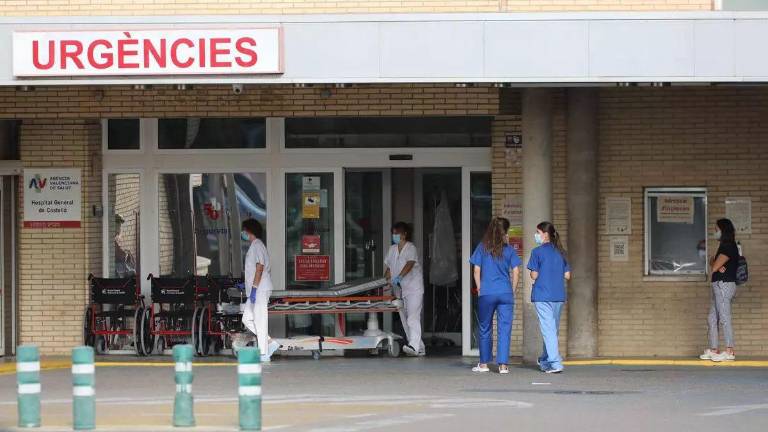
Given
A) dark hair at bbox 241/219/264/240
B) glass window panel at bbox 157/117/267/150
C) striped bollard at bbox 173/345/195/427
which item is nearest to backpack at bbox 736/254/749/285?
dark hair at bbox 241/219/264/240

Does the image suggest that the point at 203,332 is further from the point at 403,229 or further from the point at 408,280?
the point at 403,229

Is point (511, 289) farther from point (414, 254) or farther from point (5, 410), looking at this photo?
point (5, 410)

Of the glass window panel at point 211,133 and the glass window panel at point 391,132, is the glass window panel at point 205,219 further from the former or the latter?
the glass window panel at point 391,132

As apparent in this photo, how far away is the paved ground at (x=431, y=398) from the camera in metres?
12.2

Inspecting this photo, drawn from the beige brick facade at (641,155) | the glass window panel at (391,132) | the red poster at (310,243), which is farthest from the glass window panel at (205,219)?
the beige brick facade at (641,155)

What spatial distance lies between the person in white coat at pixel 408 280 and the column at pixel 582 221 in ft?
6.33

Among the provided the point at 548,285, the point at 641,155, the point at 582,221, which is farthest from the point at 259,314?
the point at 641,155

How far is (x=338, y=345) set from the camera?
18344 mm

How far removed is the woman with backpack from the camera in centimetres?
1727

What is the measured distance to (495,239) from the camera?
16.3 meters

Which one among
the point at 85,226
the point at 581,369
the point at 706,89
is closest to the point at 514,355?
the point at 581,369

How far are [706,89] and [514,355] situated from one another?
13.2 ft

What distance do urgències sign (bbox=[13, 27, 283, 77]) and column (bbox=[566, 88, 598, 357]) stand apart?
13.7 feet

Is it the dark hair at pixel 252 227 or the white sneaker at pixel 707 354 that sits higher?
the dark hair at pixel 252 227
